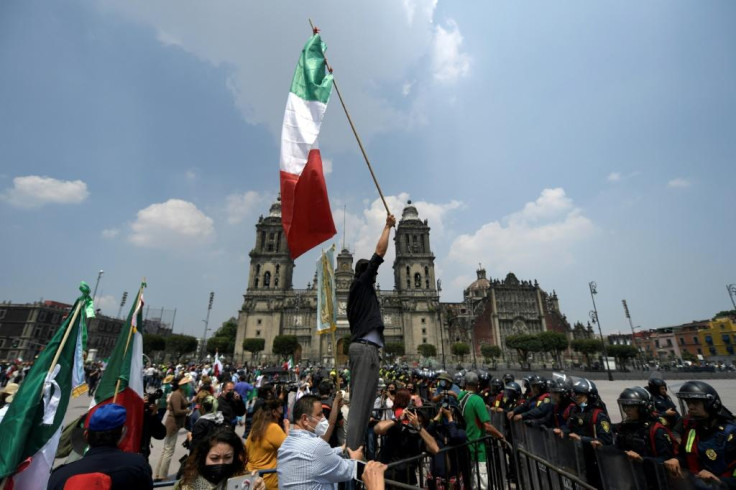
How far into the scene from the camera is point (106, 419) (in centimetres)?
231

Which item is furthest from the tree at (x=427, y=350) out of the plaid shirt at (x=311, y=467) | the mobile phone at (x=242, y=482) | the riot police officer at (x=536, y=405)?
the plaid shirt at (x=311, y=467)

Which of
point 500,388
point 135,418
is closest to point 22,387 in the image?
point 135,418

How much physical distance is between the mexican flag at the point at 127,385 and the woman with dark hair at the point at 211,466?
3213 millimetres

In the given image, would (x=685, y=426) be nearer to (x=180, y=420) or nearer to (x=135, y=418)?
(x=135, y=418)

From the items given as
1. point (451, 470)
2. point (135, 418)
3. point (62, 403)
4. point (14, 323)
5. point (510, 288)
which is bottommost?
point (451, 470)

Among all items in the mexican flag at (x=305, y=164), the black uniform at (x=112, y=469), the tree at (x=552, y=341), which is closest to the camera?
the black uniform at (x=112, y=469)

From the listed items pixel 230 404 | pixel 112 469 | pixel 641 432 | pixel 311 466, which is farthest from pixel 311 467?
pixel 230 404

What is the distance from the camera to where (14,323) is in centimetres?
6109

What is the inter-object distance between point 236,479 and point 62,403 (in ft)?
10.1

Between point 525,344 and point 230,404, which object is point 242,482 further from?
point 525,344

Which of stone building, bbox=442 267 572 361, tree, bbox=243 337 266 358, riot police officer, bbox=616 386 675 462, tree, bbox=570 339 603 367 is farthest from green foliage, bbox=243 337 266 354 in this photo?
riot police officer, bbox=616 386 675 462

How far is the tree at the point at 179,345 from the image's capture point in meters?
54.8

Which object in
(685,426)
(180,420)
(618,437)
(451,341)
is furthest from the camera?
(451,341)

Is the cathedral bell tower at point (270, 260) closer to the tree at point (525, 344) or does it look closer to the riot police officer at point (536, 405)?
the tree at point (525, 344)
